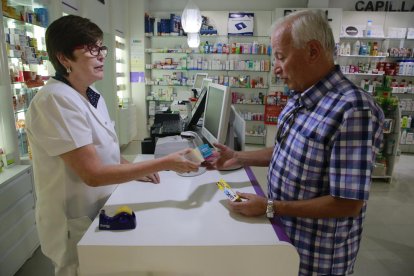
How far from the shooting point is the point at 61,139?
1.17m

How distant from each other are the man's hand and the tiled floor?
1.76 m

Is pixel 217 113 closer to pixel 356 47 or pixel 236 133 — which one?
pixel 236 133

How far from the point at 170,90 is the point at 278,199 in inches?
224

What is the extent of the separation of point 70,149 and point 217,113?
0.96m

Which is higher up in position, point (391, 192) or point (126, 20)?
point (126, 20)

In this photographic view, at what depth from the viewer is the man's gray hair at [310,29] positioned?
111cm

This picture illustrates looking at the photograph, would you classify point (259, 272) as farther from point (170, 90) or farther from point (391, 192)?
point (170, 90)

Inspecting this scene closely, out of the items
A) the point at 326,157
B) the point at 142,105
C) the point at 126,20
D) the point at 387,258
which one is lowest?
the point at 387,258

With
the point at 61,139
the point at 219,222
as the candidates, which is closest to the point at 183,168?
the point at 219,222

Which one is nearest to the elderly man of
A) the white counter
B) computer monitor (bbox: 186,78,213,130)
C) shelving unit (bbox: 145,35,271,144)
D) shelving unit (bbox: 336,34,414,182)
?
the white counter

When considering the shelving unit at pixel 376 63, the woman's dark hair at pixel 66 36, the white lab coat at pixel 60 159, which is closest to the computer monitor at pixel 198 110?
the white lab coat at pixel 60 159

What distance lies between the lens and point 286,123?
1.33 m

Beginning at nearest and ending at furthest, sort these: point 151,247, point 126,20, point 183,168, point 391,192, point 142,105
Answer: point 151,247
point 183,168
point 391,192
point 126,20
point 142,105

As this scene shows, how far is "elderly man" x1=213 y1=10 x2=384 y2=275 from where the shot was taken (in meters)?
1.01
